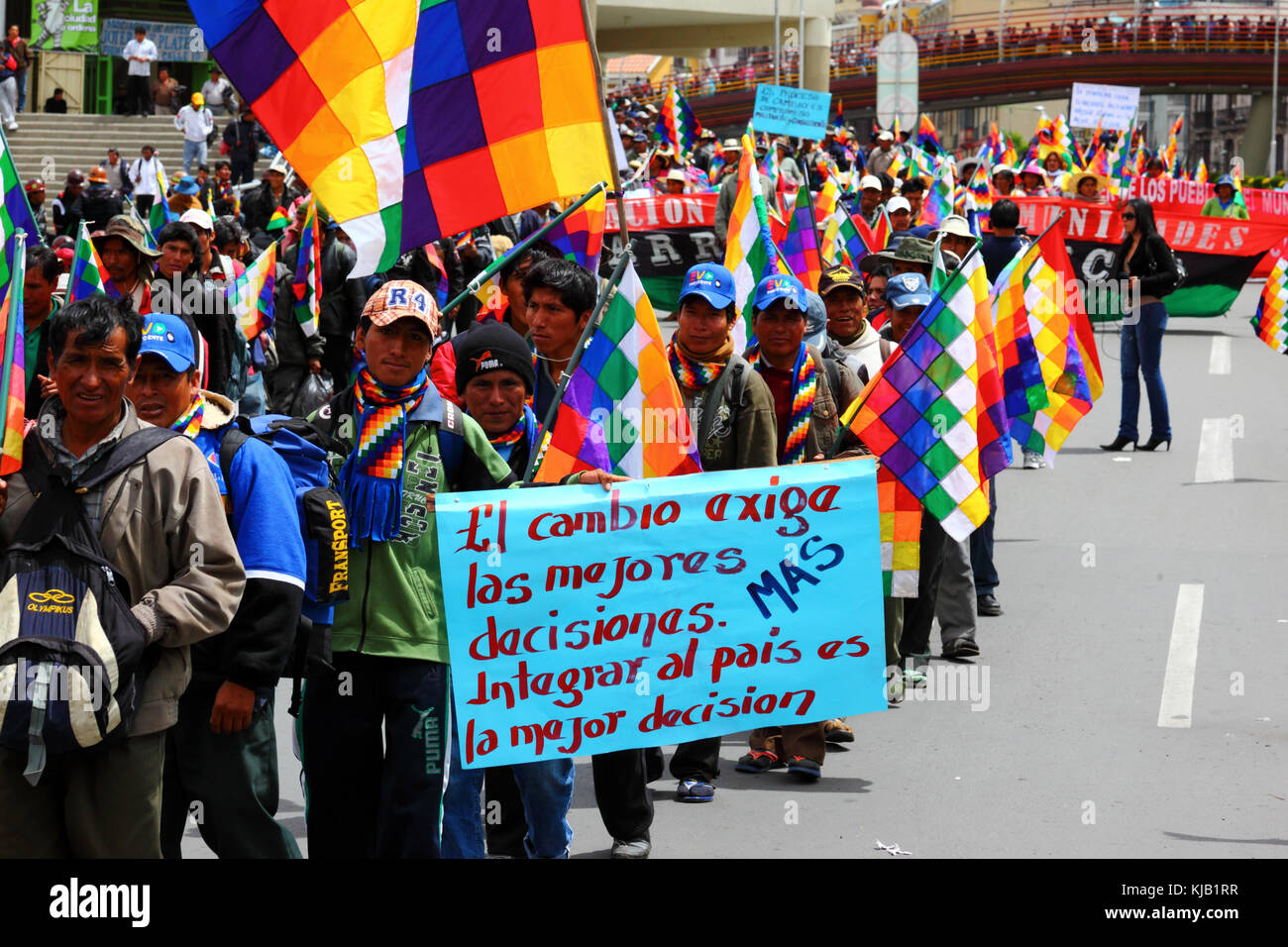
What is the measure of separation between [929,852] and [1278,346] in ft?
27.1

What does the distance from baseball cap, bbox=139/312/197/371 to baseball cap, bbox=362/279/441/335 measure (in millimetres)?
508

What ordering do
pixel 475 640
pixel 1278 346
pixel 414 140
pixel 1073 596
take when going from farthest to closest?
pixel 1278 346 < pixel 1073 596 < pixel 414 140 < pixel 475 640

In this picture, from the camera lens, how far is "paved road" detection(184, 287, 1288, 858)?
6066 mm

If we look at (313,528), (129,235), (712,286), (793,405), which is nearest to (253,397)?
(129,235)

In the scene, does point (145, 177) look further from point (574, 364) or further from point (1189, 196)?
point (574, 364)

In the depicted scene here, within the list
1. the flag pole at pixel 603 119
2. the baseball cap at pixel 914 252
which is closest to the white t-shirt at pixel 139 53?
the baseball cap at pixel 914 252

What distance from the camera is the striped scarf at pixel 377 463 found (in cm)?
500

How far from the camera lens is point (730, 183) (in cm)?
1827

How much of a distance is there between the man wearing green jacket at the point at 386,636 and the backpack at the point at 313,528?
119 mm

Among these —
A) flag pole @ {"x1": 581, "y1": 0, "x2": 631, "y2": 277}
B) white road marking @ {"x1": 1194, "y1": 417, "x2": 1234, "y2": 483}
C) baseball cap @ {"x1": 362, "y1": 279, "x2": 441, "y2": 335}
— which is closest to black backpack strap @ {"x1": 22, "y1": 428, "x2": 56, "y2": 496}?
baseball cap @ {"x1": 362, "y1": 279, "x2": 441, "y2": 335}

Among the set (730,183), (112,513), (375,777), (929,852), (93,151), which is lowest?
(929,852)

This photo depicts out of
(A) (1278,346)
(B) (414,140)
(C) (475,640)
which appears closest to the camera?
(C) (475,640)

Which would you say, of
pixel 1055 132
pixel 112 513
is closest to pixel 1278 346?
pixel 112 513

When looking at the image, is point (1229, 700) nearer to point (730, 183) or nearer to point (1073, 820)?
point (1073, 820)
